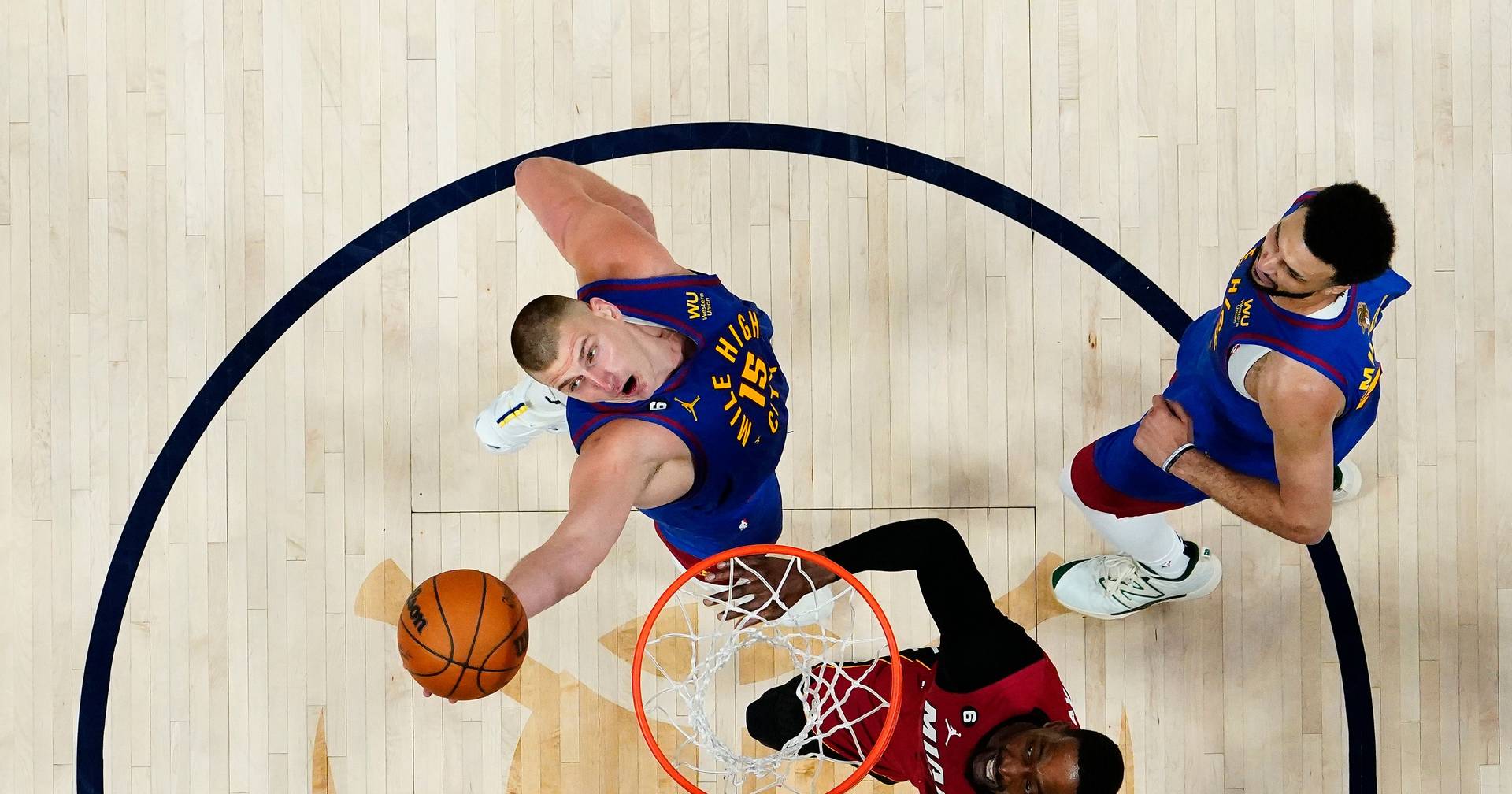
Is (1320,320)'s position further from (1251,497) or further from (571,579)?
(571,579)

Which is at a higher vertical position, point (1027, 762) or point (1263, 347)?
point (1263, 347)

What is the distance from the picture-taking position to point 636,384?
2746 mm

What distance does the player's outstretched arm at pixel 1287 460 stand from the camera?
273 centimetres

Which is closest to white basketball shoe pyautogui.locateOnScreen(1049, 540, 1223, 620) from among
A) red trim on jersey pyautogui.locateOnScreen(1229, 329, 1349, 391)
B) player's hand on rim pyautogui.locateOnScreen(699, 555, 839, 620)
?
player's hand on rim pyautogui.locateOnScreen(699, 555, 839, 620)

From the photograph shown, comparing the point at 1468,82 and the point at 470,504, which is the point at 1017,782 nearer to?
the point at 470,504

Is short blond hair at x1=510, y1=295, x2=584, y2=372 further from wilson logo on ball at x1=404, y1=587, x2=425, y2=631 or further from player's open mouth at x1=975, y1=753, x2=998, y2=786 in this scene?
player's open mouth at x1=975, y1=753, x2=998, y2=786

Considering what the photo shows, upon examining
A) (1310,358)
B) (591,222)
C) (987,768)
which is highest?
(591,222)

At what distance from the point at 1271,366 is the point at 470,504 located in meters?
3.09

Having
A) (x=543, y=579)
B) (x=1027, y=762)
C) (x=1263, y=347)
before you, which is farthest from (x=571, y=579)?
(x=1263, y=347)

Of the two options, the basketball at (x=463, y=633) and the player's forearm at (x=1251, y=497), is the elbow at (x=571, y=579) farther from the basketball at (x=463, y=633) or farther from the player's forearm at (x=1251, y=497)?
the player's forearm at (x=1251, y=497)

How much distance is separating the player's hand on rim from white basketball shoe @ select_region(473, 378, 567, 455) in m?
0.93

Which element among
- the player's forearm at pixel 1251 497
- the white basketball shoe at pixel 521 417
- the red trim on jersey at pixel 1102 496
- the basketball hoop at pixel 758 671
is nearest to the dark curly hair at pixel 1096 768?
the basketball hoop at pixel 758 671

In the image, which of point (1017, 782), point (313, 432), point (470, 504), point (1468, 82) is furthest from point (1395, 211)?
point (313, 432)

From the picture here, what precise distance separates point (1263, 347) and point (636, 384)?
68.8 inches
